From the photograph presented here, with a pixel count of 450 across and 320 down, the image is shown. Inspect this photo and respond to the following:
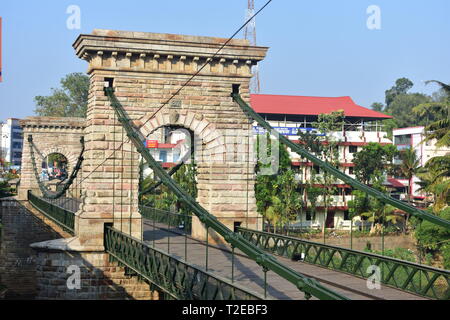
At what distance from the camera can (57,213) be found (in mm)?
30844

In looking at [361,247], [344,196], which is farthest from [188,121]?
[344,196]

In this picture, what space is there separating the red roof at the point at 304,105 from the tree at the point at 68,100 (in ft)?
111

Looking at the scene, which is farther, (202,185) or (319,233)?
(319,233)

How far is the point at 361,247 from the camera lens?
47688mm

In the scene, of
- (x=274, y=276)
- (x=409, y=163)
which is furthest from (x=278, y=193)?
(x=274, y=276)

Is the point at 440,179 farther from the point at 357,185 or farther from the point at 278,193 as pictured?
the point at 278,193

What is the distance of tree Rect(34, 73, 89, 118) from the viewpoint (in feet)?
292

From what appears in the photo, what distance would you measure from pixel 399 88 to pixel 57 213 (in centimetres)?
9398

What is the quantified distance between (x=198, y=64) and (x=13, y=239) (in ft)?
84.7

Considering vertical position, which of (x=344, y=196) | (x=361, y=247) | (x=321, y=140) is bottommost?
(x=361, y=247)

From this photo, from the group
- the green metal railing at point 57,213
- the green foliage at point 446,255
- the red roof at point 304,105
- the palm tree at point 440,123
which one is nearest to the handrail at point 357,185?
the green metal railing at point 57,213
